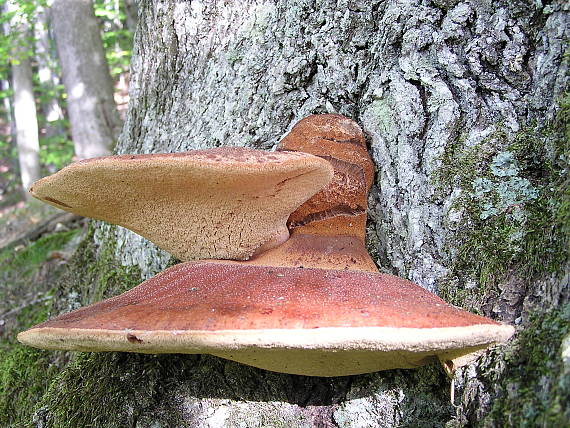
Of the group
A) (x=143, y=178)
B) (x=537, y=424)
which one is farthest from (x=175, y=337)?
(x=537, y=424)

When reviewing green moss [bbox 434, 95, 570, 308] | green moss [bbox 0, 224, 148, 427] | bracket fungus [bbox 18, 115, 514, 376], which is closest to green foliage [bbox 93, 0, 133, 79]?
green moss [bbox 0, 224, 148, 427]

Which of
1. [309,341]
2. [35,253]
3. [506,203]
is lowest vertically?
[35,253]

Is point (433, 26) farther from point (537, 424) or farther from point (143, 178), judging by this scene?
point (537, 424)

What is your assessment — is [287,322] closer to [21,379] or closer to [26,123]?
[21,379]

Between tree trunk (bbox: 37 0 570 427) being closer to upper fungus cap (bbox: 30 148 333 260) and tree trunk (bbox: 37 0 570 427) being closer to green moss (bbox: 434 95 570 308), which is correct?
green moss (bbox: 434 95 570 308)

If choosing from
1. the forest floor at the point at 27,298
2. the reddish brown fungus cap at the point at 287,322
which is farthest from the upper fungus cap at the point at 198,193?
the forest floor at the point at 27,298

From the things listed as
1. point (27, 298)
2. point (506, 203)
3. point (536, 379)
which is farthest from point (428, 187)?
point (27, 298)
